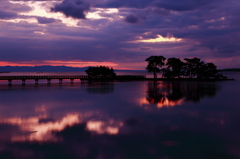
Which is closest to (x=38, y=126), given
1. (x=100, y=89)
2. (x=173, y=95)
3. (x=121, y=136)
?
(x=121, y=136)

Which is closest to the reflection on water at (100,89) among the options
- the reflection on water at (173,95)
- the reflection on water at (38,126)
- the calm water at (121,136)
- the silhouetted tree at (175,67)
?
the reflection on water at (173,95)

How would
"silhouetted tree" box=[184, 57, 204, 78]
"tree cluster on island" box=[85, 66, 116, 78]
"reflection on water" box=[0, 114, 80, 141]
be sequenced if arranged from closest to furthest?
"reflection on water" box=[0, 114, 80, 141]
"silhouetted tree" box=[184, 57, 204, 78]
"tree cluster on island" box=[85, 66, 116, 78]

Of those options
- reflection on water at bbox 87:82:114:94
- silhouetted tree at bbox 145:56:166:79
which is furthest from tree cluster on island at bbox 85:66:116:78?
reflection on water at bbox 87:82:114:94

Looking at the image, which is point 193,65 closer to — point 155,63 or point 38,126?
point 155,63

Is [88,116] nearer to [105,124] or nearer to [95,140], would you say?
[105,124]

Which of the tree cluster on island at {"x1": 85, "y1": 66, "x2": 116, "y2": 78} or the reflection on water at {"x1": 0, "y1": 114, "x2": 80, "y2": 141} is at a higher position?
the tree cluster on island at {"x1": 85, "y1": 66, "x2": 116, "y2": 78}

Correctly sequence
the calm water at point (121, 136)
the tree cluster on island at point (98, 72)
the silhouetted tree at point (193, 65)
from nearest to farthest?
the calm water at point (121, 136) → the silhouetted tree at point (193, 65) → the tree cluster on island at point (98, 72)

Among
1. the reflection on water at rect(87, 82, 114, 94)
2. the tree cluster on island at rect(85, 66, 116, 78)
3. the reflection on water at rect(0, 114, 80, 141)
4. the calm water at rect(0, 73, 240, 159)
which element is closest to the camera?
the calm water at rect(0, 73, 240, 159)

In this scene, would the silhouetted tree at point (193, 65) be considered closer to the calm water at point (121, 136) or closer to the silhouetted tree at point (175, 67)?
the silhouetted tree at point (175, 67)

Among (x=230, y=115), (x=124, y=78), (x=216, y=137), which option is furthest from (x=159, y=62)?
(x=216, y=137)

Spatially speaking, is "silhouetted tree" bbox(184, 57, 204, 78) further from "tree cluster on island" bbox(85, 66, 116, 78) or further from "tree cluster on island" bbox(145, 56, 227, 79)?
"tree cluster on island" bbox(85, 66, 116, 78)

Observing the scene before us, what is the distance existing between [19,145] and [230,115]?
15773mm

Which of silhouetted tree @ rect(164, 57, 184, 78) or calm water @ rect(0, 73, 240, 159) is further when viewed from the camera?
silhouetted tree @ rect(164, 57, 184, 78)

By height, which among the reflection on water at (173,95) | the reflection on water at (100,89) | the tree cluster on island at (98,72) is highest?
the tree cluster on island at (98,72)
